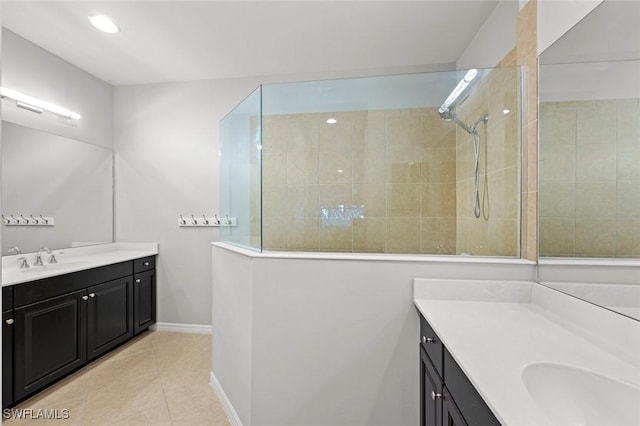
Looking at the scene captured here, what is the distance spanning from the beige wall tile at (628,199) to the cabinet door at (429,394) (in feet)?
2.94

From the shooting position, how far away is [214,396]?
2287 millimetres

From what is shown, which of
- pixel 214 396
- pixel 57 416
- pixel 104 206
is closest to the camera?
pixel 57 416

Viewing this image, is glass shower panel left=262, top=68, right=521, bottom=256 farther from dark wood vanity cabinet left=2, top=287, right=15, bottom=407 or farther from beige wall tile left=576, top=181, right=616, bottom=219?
dark wood vanity cabinet left=2, top=287, right=15, bottom=407

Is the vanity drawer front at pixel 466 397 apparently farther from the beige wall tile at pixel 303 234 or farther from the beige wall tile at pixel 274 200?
the beige wall tile at pixel 274 200

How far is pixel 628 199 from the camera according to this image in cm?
110

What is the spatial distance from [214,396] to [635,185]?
102 inches

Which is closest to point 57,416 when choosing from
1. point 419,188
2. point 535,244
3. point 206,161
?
point 206,161

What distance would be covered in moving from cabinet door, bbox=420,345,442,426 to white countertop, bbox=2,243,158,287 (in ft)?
8.24

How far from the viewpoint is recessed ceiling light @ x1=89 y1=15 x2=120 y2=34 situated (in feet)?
7.72

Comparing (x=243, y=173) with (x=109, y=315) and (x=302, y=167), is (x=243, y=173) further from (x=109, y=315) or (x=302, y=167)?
(x=109, y=315)

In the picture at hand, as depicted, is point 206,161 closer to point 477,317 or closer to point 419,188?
point 419,188

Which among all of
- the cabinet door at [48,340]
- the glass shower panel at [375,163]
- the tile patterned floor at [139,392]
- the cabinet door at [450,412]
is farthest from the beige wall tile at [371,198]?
the cabinet door at [48,340]

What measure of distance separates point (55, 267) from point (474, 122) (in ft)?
10.9

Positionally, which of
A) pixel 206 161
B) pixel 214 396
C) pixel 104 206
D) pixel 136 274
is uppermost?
pixel 206 161
